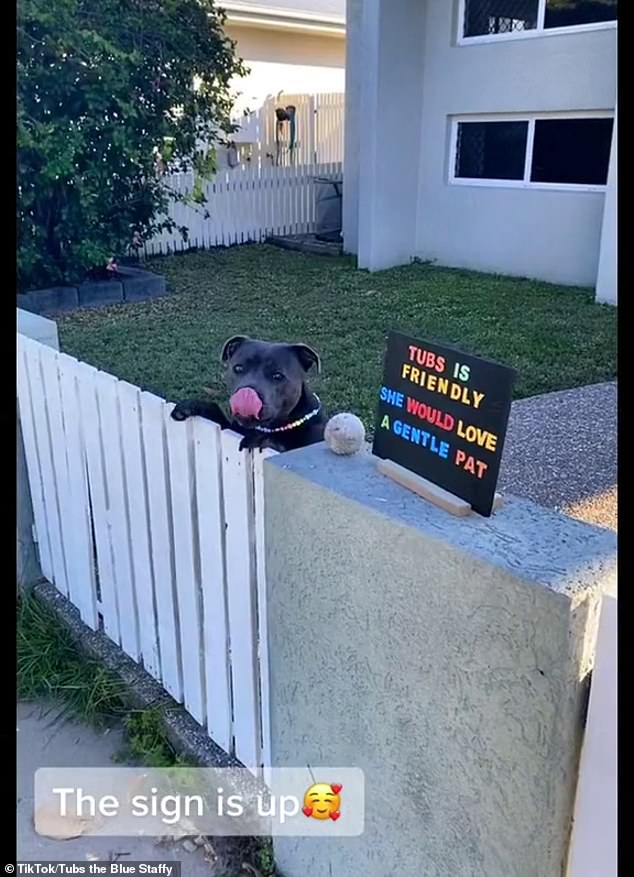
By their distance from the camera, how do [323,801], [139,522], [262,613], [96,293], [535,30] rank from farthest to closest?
[535,30] → [96,293] → [139,522] → [262,613] → [323,801]

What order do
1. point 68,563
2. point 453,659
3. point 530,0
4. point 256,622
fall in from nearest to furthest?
point 453,659, point 256,622, point 68,563, point 530,0

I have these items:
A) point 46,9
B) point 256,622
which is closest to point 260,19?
point 46,9

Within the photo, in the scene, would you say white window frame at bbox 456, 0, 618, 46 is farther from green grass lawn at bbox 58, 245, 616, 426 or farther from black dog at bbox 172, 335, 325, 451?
black dog at bbox 172, 335, 325, 451

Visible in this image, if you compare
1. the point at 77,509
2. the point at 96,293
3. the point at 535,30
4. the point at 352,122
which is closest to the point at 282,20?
the point at 352,122

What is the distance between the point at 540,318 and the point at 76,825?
21.7 ft

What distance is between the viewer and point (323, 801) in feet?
6.08

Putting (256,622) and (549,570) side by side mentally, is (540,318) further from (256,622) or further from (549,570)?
(549,570)

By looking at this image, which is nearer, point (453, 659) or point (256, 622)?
point (453, 659)

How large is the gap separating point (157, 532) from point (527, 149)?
29.7 ft

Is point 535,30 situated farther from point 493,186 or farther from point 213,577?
point 213,577

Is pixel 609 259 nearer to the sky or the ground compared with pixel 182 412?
nearer to the ground

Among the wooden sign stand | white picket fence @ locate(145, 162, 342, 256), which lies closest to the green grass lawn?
white picket fence @ locate(145, 162, 342, 256)

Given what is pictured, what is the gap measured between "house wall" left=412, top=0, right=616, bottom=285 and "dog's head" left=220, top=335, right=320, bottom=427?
7891mm

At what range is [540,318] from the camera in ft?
25.4
